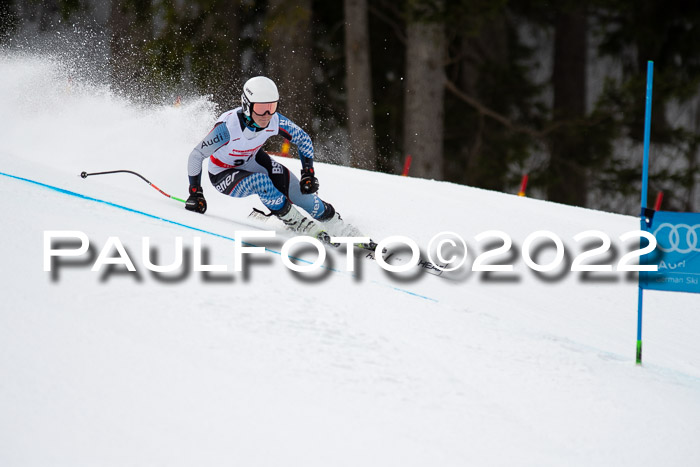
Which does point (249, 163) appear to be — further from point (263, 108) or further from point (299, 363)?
point (299, 363)

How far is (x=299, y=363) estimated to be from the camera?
329cm

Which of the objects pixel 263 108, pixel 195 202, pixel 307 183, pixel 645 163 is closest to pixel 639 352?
pixel 645 163

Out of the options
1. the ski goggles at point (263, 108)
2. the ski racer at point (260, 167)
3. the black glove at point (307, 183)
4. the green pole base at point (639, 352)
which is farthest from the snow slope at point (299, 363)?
the ski goggles at point (263, 108)

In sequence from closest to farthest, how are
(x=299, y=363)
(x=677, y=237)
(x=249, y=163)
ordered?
(x=299, y=363) → (x=677, y=237) → (x=249, y=163)

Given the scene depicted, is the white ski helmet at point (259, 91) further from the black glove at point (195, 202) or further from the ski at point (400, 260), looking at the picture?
the ski at point (400, 260)

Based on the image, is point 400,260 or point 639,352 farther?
point 400,260

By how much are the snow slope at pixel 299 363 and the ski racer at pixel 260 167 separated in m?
0.41

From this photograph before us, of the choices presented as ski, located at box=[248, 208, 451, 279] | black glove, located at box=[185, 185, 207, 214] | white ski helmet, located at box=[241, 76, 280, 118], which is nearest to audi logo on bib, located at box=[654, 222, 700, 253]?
ski, located at box=[248, 208, 451, 279]

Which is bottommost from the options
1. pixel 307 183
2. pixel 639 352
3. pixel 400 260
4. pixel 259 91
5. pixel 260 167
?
pixel 639 352

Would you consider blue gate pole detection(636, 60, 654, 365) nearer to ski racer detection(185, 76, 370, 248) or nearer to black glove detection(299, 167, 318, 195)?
ski racer detection(185, 76, 370, 248)

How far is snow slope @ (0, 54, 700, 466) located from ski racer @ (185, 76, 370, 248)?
41 cm

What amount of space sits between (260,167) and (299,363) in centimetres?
296

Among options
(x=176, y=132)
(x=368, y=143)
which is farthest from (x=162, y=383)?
(x=368, y=143)

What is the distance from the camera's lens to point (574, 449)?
3.05 meters
